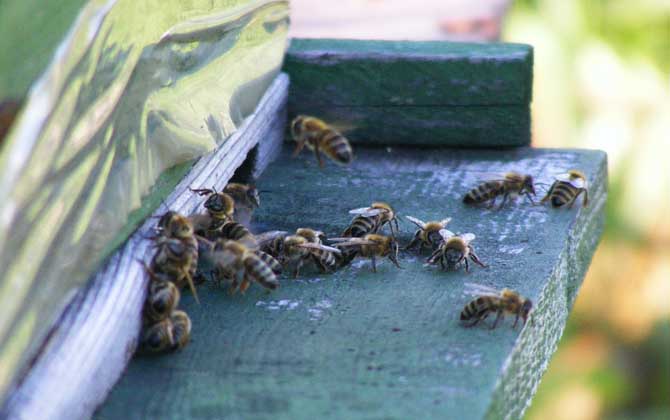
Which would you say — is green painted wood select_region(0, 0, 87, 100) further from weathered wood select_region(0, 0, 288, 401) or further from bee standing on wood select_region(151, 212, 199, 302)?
bee standing on wood select_region(151, 212, 199, 302)

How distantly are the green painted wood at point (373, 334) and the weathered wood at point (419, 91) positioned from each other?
1.51ft

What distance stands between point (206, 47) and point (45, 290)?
113 cm

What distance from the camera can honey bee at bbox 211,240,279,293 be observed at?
238 cm

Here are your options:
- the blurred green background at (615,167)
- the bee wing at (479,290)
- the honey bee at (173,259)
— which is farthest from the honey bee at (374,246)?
the blurred green background at (615,167)

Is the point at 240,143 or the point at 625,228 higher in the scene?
the point at 240,143

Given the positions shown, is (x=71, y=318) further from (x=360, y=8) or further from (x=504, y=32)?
(x=360, y=8)

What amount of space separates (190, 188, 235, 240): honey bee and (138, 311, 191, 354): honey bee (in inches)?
21.4

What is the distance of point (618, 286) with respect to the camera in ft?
22.4

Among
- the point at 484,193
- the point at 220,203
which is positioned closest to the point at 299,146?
the point at 484,193

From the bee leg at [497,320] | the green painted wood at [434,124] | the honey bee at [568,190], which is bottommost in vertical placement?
the green painted wood at [434,124]

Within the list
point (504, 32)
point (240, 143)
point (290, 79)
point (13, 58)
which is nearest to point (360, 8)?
point (504, 32)

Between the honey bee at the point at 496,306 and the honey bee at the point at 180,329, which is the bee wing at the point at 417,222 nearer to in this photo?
the honey bee at the point at 496,306

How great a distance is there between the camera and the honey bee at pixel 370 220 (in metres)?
2.75

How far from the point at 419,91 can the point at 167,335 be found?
68.0 inches
